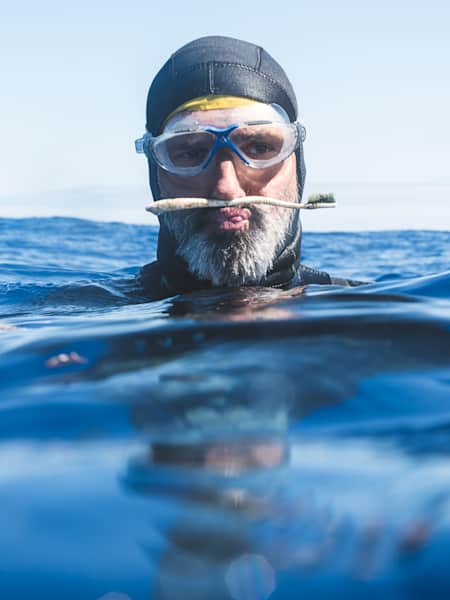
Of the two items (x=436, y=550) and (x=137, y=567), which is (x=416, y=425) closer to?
(x=436, y=550)

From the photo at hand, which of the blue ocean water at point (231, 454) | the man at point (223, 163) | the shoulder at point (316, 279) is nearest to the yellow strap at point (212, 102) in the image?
the man at point (223, 163)

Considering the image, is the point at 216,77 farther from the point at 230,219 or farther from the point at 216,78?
the point at 230,219

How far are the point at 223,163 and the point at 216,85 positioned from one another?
0.55m

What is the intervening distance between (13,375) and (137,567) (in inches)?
42.5


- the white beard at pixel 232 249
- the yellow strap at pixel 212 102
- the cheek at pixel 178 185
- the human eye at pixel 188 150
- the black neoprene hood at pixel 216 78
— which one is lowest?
the white beard at pixel 232 249

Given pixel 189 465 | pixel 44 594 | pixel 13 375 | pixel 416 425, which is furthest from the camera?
pixel 13 375

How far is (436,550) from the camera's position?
2.66 feet

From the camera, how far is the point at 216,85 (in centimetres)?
366

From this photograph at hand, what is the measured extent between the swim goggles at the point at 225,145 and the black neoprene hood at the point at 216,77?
0.26 meters

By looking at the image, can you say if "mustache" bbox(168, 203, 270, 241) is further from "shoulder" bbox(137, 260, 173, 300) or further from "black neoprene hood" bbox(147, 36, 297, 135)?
"black neoprene hood" bbox(147, 36, 297, 135)

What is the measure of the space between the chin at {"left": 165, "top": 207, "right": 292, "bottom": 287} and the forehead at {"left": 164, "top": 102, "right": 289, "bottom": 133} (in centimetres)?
49

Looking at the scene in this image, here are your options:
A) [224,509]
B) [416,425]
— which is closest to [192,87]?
[416,425]

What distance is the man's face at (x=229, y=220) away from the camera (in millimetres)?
3330

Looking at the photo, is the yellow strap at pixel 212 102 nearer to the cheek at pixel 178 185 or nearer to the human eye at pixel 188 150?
the human eye at pixel 188 150
